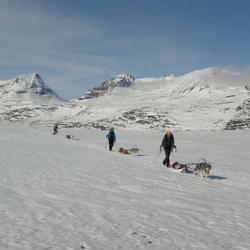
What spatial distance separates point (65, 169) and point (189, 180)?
20.5ft

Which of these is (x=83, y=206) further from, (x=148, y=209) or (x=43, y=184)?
(x=43, y=184)

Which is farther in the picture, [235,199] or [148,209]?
[235,199]

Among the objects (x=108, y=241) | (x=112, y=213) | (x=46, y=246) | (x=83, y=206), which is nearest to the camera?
(x=46, y=246)

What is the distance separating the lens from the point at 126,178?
14.4m

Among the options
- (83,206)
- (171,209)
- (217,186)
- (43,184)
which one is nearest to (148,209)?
(171,209)

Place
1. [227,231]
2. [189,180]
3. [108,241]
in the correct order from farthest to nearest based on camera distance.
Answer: [189,180] → [227,231] → [108,241]

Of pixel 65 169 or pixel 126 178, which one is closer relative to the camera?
pixel 126 178

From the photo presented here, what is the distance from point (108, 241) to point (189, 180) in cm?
959

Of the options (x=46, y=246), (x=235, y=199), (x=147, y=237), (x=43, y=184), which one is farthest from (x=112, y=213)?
(x=235, y=199)

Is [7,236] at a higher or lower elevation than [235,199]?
lower

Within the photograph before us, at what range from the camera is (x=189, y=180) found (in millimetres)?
15227

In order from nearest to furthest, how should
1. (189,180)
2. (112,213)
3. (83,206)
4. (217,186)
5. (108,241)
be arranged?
(108,241) < (112,213) < (83,206) < (217,186) < (189,180)

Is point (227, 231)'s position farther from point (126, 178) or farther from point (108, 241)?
point (126, 178)

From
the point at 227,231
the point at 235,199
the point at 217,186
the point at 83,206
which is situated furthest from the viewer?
the point at 217,186
